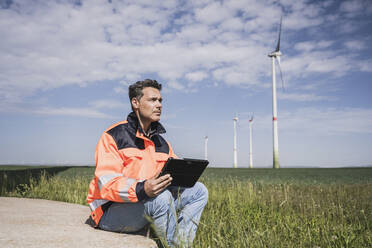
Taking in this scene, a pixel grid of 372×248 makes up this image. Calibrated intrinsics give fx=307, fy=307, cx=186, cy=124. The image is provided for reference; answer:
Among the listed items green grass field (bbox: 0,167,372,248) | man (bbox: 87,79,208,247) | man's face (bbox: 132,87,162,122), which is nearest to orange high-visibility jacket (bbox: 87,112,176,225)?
man (bbox: 87,79,208,247)

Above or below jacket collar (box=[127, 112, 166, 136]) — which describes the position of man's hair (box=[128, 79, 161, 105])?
above

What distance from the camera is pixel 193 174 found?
3021mm

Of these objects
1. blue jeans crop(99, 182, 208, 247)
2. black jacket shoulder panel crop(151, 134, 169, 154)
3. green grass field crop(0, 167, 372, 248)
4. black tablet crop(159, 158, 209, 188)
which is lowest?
green grass field crop(0, 167, 372, 248)

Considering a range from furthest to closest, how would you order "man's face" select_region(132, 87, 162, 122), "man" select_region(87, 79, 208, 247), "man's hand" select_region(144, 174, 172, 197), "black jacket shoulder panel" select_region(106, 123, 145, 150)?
"man's face" select_region(132, 87, 162, 122) → "black jacket shoulder panel" select_region(106, 123, 145, 150) → "man" select_region(87, 79, 208, 247) → "man's hand" select_region(144, 174, 172, 197)

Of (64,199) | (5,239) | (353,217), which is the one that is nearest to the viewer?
(5,239)

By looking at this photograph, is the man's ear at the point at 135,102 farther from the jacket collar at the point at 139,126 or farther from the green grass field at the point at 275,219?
the green grass field at the point at 275,219

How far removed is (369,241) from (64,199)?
5.52 metres

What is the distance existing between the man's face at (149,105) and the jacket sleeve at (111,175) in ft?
1.76

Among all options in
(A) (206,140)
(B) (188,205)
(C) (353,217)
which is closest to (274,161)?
(A) (206,140)

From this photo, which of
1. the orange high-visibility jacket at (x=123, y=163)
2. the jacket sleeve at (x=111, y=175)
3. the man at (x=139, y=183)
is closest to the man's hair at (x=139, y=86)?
the man at (x=139, y=183)

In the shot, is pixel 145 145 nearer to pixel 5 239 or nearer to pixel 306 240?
pixel 5 239

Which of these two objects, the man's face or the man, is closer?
the man

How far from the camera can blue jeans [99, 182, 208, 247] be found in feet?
9.37

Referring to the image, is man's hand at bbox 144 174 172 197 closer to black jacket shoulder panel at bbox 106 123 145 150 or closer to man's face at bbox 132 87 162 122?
black jacket shoulder panel at bbox 106 123 145 150
